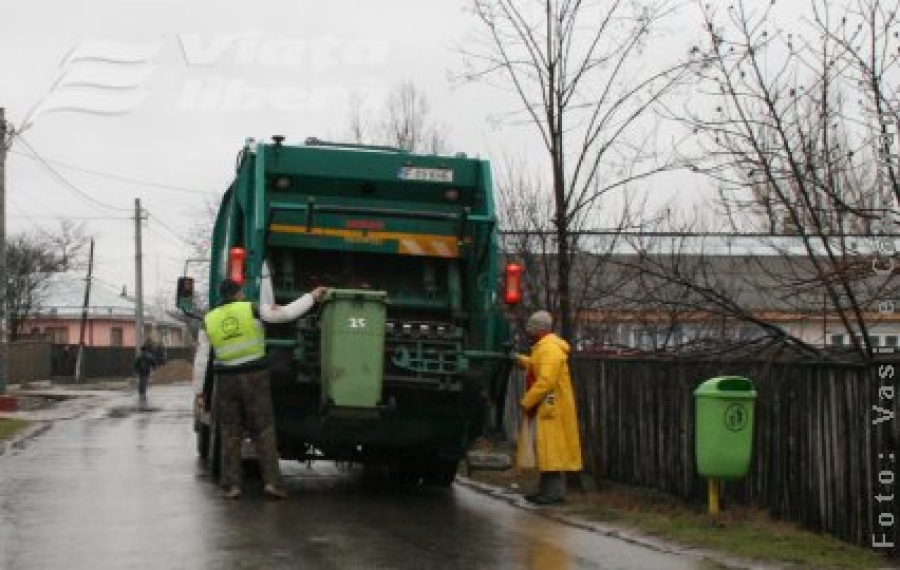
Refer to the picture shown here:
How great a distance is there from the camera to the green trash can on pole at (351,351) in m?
10.1

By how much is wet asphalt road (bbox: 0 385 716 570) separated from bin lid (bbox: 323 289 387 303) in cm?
→ 174

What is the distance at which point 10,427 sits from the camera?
21734 millimetres

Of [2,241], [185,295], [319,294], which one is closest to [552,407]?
[319,294]

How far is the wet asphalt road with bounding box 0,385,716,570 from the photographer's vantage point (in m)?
7.93

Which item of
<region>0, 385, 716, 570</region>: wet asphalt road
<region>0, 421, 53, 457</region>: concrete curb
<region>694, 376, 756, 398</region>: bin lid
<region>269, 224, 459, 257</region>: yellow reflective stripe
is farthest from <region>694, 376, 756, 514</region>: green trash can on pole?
<region>0, 421, 53, 457</region>: concrete curb

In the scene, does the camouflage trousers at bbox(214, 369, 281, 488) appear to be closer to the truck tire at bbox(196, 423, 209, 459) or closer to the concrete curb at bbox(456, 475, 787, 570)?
the concrete curb at bbox(456, 475, 787, 570)

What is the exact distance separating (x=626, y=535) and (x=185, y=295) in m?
6.58

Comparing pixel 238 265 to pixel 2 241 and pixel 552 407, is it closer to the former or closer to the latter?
pixel 552 407

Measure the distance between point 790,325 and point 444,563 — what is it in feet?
27.7

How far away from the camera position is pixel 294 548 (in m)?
8.26

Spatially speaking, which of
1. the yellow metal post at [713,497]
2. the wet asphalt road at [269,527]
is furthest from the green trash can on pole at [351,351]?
the yellow metal post at [713,497]

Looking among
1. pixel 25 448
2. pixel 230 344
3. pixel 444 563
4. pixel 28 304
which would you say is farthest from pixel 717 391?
pixel 28 304

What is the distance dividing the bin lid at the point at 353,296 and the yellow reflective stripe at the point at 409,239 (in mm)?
1076

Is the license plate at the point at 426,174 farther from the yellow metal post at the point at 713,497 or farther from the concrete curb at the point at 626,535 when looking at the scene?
the yellow metal post at the point at 713,497
